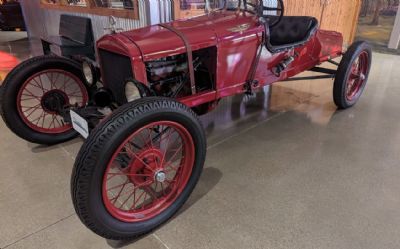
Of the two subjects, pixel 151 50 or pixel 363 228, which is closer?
pixel 363 228

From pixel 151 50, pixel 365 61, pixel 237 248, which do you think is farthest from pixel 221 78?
pixel 365 61

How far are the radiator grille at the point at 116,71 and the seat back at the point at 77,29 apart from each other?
9.04 feet

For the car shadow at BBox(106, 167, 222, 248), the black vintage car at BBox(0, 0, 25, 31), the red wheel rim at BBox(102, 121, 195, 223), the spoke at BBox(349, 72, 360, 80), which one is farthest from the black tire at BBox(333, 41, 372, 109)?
the black vintage car at BBox(0, 0, 25, 31)

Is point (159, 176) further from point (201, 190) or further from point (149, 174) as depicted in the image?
point (201, 190)

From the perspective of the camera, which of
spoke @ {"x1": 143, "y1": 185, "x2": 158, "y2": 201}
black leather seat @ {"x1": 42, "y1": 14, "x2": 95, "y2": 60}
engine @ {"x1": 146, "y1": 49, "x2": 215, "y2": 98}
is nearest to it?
spoke @ {"x1": 143, "y1": 185, "x2": 158, "y2": 201}

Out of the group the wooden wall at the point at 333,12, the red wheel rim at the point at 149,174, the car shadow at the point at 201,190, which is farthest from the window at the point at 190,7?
the wooden wall at the point at 333,12

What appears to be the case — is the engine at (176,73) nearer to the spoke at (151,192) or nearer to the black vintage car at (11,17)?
the spoke at (151,192)

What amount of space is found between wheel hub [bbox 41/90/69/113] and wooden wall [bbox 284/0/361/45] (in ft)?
19.6

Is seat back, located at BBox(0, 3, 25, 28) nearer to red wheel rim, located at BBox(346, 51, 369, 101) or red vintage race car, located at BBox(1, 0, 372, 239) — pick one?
red vintage race car, located at BBox(1, 0, 372, 239)

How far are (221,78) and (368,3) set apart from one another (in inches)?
253

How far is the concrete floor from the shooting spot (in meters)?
1.78

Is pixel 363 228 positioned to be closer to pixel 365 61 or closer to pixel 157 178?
pixel 157 178

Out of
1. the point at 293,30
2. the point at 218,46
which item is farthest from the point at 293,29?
the point at 218,46

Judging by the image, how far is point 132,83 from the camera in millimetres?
1918
